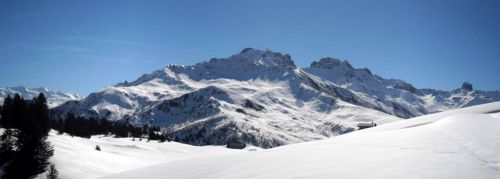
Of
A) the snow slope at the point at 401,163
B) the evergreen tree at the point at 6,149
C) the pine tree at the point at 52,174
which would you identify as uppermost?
the snow slope at the point at 401,163

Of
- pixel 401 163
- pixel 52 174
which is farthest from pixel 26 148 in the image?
pixel 401 163

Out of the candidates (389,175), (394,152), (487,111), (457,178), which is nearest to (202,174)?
(394,152)

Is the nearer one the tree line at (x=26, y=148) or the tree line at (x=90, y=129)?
the tree line at (x=26, y=148)

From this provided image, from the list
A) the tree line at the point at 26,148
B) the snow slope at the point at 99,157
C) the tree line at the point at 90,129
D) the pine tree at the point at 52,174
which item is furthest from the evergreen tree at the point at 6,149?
the tree line at the point at 90,129

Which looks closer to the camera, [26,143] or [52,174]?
[52,174]

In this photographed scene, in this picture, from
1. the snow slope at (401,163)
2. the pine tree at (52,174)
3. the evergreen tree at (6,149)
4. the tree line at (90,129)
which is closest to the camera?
the snow slope at (401,163)

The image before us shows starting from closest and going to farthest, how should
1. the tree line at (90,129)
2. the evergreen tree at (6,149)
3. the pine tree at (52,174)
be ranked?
1. the pine tree at (52,174)
2. the evergreen tree at (6,149)
3. the tree line at (90,129)

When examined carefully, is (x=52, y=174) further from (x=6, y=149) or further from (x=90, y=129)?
(x=90, y=129)

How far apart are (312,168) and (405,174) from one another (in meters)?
2.86

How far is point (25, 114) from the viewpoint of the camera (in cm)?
6184

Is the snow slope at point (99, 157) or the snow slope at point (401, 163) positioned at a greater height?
the snow slope at point (401, 163)

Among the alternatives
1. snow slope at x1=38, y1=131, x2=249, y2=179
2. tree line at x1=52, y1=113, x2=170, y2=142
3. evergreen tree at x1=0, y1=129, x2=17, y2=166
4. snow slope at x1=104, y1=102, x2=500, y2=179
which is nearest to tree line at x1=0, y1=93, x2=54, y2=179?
evergreen tree at x1=0, y1=129, x2=17, y2=166

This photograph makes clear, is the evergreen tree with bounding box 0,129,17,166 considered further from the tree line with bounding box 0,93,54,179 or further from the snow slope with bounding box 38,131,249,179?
the snow slope with bounding box 38,131,249,179

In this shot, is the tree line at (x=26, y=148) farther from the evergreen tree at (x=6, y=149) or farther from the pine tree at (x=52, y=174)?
the pine tree at (x=52, y=174)
